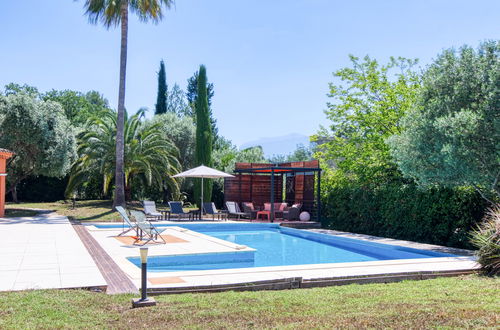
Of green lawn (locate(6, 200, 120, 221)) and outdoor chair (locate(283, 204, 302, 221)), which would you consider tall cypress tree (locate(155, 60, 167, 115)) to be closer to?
green lawn (locate(6, 200, 120, 221))

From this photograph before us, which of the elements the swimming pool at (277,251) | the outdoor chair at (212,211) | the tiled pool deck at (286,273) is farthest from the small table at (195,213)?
the tiled pool deck at (286,273)

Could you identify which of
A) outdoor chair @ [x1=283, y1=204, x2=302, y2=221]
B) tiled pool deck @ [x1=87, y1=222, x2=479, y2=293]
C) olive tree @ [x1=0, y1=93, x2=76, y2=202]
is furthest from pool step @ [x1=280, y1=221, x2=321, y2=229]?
olive tree @ [x1=0, y1=93, x2=76, y2=202]

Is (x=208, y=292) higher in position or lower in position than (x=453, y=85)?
lower

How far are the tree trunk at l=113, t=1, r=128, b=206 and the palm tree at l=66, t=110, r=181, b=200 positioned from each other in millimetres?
1840

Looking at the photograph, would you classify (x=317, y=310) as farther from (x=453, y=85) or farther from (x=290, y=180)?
(x=290, y=180)

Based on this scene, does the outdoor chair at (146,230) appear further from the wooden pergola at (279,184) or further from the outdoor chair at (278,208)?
the outdoor chair at (278,208)

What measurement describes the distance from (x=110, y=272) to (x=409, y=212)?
31.1 feet

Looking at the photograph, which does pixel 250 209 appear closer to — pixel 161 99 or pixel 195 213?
pixel 195 213

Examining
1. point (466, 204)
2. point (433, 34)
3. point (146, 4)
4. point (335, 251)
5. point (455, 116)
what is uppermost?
point (146, 4)

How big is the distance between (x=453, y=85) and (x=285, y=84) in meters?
19.7

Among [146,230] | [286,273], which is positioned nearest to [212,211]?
[146,230]

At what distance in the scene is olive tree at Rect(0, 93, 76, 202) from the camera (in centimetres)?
1950

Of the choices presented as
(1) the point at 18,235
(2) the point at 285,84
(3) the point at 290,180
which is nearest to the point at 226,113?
(2) the point at 285,84

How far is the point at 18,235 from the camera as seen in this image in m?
12.5
